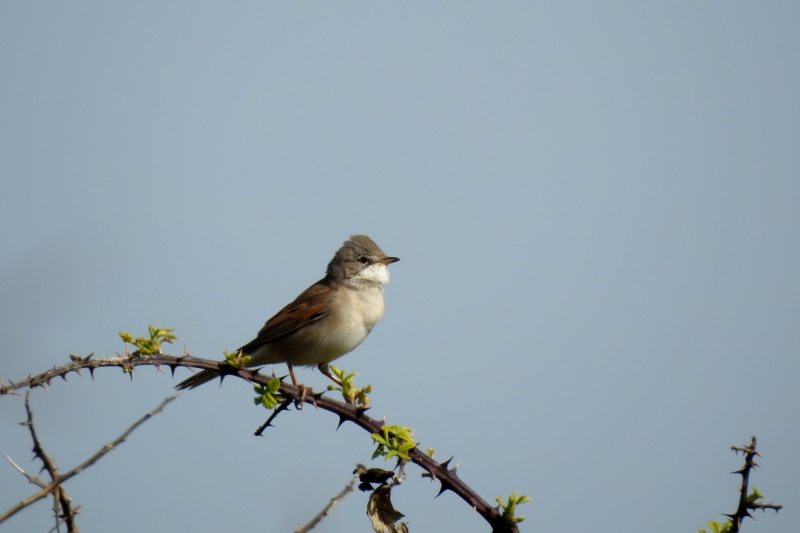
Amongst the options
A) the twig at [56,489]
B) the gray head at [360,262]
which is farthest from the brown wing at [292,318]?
the twig at [56,489]

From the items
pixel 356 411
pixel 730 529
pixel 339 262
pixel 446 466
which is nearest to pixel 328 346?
pixel 339 262

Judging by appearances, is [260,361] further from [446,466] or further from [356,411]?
[446,466]

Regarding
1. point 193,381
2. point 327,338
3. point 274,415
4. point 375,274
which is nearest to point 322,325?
point 327,338

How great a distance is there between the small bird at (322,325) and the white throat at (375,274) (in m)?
0.01

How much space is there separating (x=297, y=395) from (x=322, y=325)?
3352 millimetres

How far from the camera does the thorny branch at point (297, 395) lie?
372 cm

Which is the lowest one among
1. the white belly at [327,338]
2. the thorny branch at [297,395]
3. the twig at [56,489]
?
the twig at [56,489]

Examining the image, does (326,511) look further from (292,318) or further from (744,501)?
(292,318)

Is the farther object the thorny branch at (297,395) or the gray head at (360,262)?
the gray head at (360,262)

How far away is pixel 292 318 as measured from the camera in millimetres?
7625

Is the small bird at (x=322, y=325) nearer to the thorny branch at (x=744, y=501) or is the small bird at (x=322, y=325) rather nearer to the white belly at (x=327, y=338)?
the white belly at (x=327, y=338)

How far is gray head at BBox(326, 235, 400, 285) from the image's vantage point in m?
8.56

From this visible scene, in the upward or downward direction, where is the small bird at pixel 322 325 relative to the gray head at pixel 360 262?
downward

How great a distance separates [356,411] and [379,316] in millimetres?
3939
